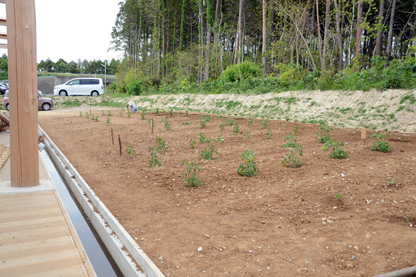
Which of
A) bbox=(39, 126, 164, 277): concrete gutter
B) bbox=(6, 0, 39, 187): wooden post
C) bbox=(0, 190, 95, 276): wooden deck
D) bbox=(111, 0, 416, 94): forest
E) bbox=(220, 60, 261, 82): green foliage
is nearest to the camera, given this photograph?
bbox=(0, 190, 95, 276): wooden deck

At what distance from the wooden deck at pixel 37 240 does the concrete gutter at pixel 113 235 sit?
42 cm

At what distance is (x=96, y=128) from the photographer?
1279 centimetres

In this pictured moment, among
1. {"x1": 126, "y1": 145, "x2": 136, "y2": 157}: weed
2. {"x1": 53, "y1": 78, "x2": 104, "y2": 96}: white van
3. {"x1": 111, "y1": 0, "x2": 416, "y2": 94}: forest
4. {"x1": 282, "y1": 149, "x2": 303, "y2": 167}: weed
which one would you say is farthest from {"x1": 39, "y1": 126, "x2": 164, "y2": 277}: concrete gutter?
{"x1": 53, "y1": 78, "x2": 104, "y2": 96}: white van

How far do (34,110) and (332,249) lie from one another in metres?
4.51

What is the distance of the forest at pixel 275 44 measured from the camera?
1412 cm

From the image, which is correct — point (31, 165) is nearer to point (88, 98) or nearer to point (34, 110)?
point (34, 110)

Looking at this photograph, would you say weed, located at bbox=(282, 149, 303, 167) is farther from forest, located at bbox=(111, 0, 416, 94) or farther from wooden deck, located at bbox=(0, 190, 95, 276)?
forest, located at bbox=(111, 0, 416, 94)

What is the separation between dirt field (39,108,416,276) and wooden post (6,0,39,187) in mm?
1252

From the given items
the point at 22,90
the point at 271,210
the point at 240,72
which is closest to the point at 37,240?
the point at 22,90

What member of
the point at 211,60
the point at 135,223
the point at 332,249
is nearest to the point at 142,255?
the point at 135,223

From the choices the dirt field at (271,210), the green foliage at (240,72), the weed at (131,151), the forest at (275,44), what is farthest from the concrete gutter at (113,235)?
the green foliage at (240,72)

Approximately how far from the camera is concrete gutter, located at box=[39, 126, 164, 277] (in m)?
3.09

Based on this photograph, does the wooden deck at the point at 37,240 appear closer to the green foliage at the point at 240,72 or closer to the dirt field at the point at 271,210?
the dirt field at the point at 271,210

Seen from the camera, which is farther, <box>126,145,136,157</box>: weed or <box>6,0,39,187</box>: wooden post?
<box>126,145,136,157</box>: weed
